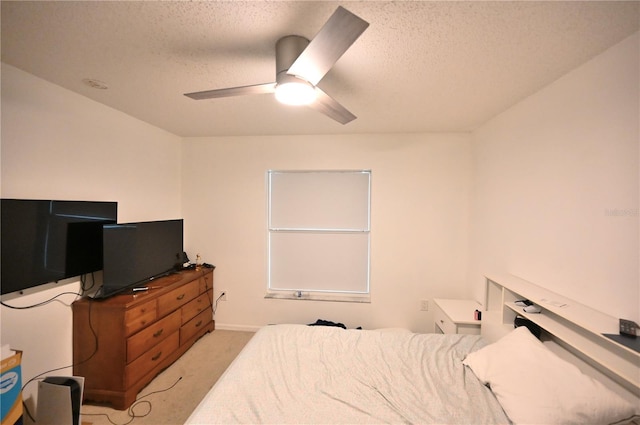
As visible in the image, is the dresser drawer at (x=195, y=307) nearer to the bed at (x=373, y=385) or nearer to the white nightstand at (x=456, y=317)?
the bed at (x=373, y=385)

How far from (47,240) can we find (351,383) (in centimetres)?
232

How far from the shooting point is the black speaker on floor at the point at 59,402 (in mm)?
1616

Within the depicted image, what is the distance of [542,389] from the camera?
1185 millimetres

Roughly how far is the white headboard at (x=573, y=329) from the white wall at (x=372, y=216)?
1011 mm

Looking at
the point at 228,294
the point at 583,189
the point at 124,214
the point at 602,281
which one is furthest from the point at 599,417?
the point at 124,214

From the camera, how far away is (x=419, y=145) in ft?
9.84

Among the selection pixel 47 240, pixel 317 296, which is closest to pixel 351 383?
pixel 317 296

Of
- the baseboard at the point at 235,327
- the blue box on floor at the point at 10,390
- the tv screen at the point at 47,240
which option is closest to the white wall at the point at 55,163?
the tv screen at the point at 47,240

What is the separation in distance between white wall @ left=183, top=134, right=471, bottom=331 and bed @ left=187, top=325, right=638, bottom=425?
3.83 ft

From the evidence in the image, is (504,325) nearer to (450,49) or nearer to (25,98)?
(450,49)

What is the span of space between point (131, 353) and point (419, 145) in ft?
11.7

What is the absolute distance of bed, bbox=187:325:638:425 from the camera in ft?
3.85

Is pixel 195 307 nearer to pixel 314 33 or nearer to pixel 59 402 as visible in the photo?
pixel 59 402

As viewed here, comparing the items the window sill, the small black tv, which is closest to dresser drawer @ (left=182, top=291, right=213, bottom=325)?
the small black tv
